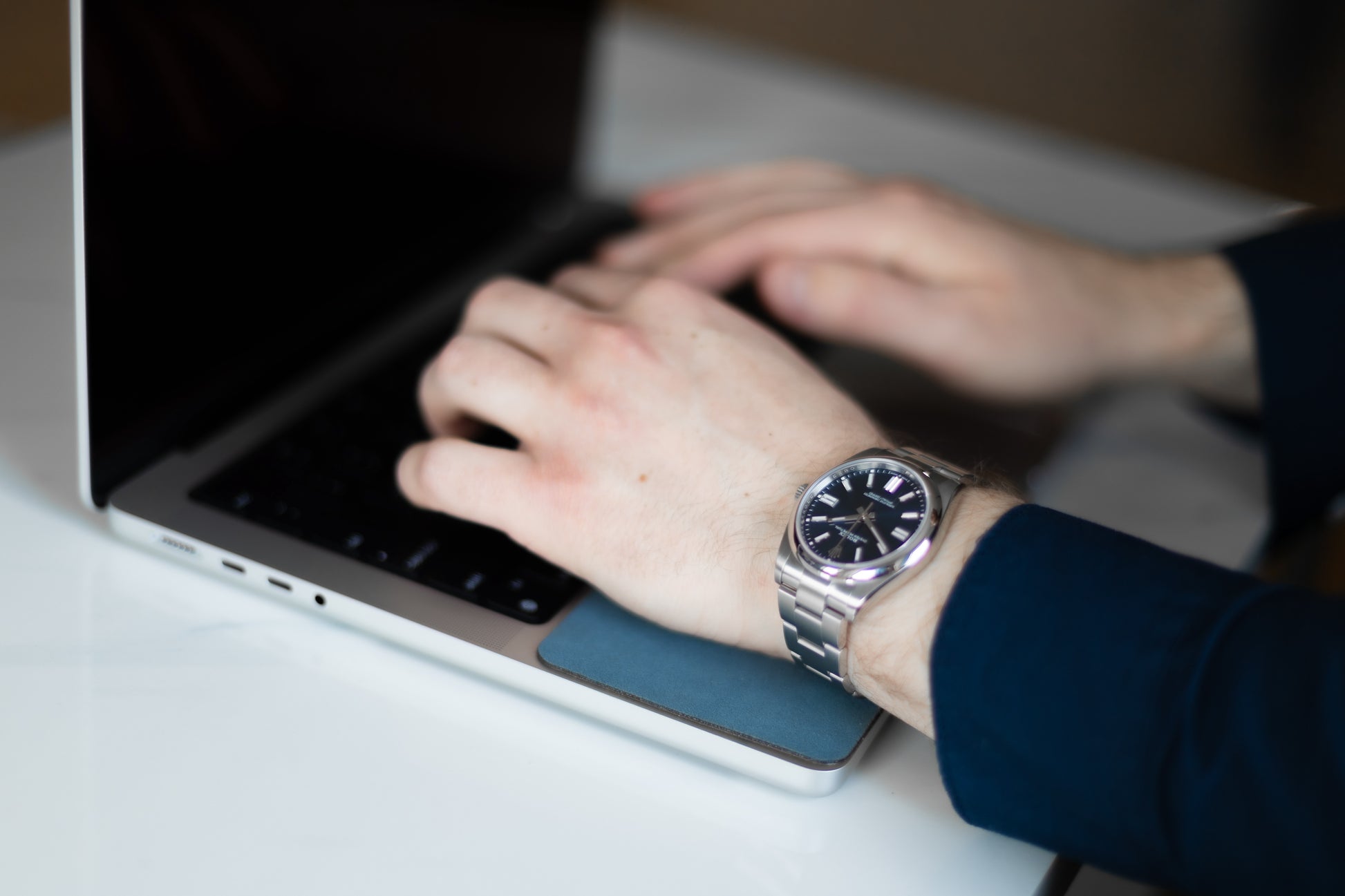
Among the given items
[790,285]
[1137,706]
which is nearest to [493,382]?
[790,285]

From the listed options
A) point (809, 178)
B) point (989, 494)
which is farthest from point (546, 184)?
point (989, 494)

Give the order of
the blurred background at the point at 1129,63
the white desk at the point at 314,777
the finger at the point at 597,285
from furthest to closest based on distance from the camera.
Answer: the blurred background at the point at 1129,63 → the finger at the point at 597,285 → the white desk at the point at 314,777

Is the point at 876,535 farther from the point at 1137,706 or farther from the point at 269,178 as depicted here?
the point at 269,178

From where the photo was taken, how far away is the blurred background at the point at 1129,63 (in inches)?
77.4

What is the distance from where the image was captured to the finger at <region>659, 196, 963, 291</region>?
0.85m

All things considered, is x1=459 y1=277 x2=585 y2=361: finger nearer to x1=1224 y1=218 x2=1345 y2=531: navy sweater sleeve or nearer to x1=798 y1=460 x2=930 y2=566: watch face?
x1=798 y1=460 x2=930 y2=566: watch face

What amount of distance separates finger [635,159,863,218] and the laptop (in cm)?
19

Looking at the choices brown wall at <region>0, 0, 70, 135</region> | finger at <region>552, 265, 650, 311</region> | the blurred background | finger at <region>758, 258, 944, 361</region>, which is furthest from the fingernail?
the blurred background

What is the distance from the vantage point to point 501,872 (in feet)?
1.58

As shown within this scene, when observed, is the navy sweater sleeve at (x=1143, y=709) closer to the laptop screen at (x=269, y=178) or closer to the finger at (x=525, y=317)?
the finger at (x=525, y=317)

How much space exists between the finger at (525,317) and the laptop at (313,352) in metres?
0.07

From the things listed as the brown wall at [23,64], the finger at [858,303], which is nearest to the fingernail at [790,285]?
the finger at [858,303]

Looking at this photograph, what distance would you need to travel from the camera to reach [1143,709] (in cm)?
50

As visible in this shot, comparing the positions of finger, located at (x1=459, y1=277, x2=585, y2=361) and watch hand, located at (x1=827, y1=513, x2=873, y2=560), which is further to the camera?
finger, located at (x1=459, y1=277, x2=585, y2=361)
